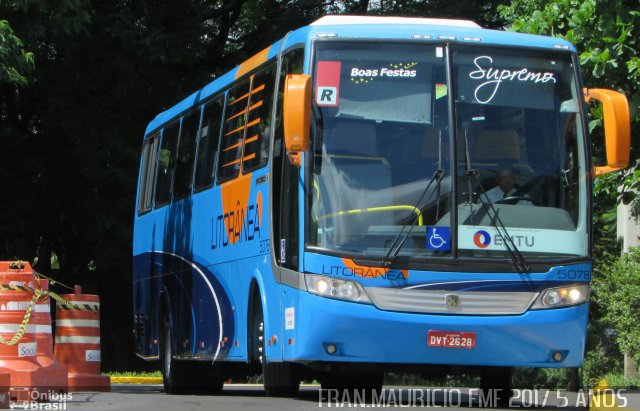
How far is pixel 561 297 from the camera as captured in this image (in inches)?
469

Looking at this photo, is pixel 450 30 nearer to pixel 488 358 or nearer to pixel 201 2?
pixel 488 358

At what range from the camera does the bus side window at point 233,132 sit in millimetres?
14742

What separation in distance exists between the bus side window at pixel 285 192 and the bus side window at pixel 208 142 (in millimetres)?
2833

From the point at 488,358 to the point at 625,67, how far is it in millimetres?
7094

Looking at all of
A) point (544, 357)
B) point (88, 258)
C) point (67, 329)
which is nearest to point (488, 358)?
point (544, 357)

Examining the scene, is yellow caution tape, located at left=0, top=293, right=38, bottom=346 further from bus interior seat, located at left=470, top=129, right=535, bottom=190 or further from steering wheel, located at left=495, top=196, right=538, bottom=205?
steering wheel, located at left=495, top=196, right=538, bottom=205

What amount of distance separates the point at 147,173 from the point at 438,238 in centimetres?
960

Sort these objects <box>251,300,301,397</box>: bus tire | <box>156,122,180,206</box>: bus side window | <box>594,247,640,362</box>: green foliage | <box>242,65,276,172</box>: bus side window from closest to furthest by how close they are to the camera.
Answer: <box>251,300,301,397</box>: bus tire → <box>242,65,276,172</box>: bus side window → <box>156,122,180,206</box>: bus side window → <box>594,247,640,362</box>: green foliage

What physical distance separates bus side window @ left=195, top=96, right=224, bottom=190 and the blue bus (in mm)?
2901

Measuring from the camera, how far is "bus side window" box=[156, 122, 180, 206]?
1844cm

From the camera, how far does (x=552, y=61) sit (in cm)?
1250

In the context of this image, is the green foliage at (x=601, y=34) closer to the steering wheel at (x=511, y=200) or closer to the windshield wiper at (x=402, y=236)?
the steering wheel at (x=511, y=200)

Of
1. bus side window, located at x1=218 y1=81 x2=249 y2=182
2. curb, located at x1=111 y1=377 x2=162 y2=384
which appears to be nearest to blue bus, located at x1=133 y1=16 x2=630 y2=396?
bus side window, located at x1=218 y1=81 x2=249 y2=182

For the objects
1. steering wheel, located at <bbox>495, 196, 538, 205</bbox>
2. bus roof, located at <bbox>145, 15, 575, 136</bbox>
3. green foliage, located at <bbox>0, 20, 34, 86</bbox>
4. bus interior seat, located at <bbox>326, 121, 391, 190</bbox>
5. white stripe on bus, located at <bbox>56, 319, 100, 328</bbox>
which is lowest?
white stripe on bus, located at <bbox>56, 319, 100, 328</bbox>
